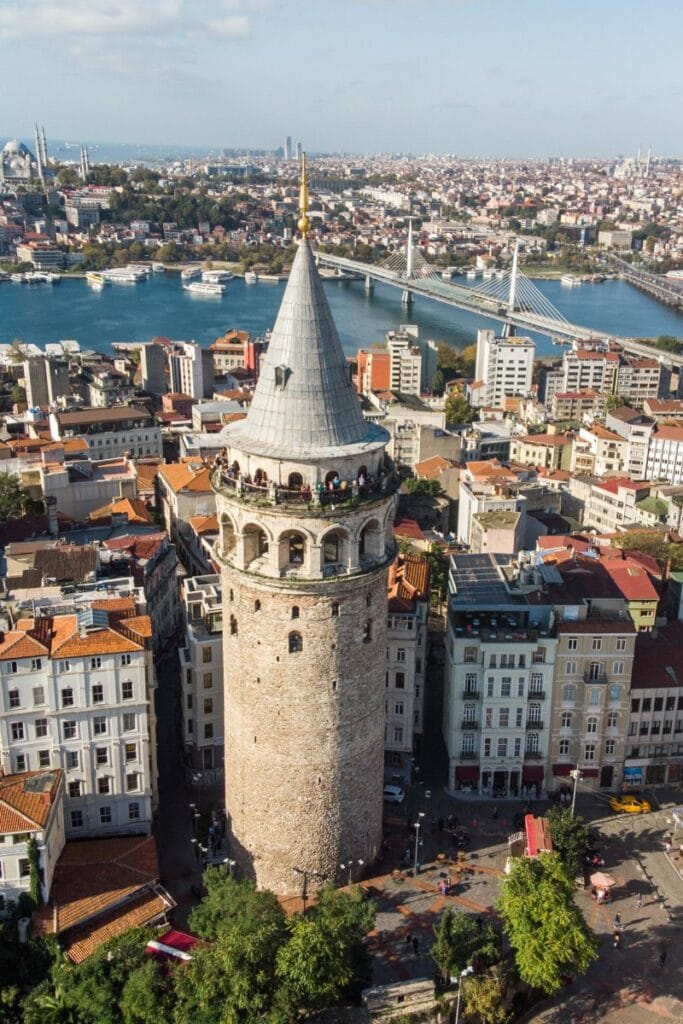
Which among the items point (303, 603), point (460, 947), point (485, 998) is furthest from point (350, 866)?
point (303, 603)

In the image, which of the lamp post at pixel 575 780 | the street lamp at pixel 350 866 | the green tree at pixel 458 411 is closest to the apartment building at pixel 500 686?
the lamp post at pixel 575 780

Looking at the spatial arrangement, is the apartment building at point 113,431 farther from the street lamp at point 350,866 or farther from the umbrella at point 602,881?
the umbrella at point 602,881

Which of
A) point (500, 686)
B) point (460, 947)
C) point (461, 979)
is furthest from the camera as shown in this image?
point (500, 686)

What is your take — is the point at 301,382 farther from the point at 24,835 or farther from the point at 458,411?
the point at 458,411

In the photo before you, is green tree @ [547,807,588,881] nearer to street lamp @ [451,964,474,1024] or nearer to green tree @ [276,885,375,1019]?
street lamp @ [451,964,474,1024]

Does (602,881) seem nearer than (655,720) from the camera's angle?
Yes

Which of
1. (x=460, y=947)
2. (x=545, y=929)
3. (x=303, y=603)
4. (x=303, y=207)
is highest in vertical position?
(x=303, y=207)

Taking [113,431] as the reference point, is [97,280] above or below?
below
